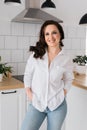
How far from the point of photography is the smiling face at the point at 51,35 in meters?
1.50

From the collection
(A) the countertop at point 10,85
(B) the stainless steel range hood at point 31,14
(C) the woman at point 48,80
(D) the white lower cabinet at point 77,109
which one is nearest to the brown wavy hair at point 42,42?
(C) the woman at point 48,80

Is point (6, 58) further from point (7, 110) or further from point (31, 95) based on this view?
point (31, 95)

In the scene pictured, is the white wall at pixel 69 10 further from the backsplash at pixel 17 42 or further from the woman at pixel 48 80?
the woman at pixel 48 80

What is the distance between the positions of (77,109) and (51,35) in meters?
1.00

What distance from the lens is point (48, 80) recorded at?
58.9 inches

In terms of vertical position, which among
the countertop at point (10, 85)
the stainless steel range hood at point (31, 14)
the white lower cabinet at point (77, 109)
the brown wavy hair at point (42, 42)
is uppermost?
the stainless steel range hood at point (31, 14)

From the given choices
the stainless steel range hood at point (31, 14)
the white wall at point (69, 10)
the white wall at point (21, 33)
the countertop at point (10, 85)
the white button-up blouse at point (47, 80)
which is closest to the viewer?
the white button-up blouse at point (47, 80)

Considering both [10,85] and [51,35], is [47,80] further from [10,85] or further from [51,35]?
[10,85]

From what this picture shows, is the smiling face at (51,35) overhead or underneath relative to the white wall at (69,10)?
underneath

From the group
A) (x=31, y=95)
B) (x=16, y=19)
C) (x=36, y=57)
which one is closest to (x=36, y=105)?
(x=31, y=95)

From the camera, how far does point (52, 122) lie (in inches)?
59.8

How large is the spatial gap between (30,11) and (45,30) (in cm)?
97

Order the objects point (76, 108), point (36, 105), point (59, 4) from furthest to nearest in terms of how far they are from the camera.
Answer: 1. point (59, 4)
2. point (76, 108)
3. point (36, 105)

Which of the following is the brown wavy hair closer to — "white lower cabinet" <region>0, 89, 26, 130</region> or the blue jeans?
the blue jeans
